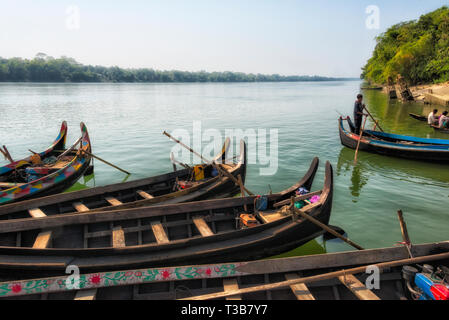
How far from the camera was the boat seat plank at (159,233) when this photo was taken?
579cm

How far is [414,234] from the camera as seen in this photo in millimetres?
7973

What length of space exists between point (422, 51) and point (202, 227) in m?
56.2

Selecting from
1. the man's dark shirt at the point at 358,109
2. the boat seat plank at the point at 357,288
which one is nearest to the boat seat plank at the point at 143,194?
the boat seat plank at the point at 357,288

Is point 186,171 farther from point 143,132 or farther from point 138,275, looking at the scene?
point 143,132

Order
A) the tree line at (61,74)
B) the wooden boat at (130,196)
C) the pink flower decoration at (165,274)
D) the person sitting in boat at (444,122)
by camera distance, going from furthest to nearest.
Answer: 1. the tree line at (61,74)
2. the person sitting in boat at (444,122)
3. the wooden boat at (130,196)
4. the pink flower decoration at (165,274)

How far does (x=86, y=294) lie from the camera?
174 inches

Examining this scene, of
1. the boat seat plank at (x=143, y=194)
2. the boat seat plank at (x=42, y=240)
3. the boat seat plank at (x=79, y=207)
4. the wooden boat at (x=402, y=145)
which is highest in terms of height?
the wooden boat at (x=402, y=145)

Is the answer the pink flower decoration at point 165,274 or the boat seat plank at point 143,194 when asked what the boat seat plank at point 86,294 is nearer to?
the pink flower decoration at point 165,274

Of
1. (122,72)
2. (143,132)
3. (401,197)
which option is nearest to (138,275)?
(401,197)

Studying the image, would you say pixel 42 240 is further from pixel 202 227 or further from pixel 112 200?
pixel 202 227

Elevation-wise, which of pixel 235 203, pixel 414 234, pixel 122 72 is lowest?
pixel 414 234

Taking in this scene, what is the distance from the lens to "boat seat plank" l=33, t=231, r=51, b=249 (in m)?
5.37

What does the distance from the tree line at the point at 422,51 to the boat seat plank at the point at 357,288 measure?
4739cm
